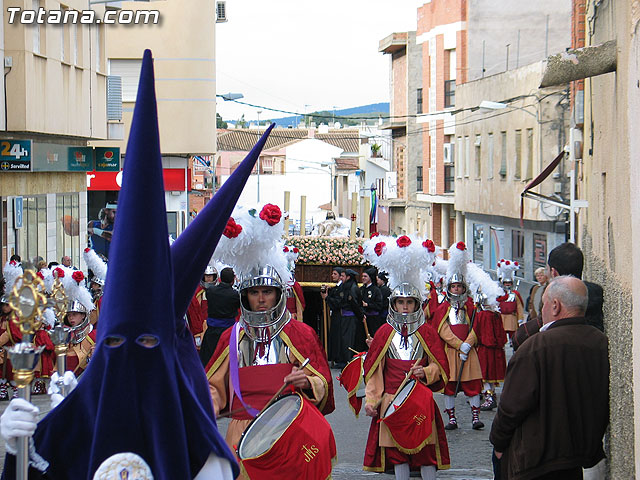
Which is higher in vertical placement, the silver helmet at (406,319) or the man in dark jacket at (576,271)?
the man in dark jacket at (576,271)

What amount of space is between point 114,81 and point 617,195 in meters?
22.7

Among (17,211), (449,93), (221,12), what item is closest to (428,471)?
(17,211)

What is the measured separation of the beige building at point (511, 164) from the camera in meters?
31.8

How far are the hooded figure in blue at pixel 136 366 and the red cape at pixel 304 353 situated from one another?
315 cm

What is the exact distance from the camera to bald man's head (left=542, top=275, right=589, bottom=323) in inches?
254

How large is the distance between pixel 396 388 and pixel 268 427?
2.41 meters

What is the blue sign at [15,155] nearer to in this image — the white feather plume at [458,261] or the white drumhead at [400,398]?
the white feather plume at [458,261]

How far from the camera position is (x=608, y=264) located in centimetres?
838

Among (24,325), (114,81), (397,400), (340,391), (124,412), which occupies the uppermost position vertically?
(114,81)

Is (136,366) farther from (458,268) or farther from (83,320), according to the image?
(458,268)

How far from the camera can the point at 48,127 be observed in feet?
68.6

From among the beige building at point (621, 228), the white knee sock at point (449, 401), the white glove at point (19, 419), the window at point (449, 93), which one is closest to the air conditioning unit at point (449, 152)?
the window at point (449, 93)

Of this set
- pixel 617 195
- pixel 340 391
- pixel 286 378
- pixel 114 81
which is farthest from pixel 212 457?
pixel 114 81

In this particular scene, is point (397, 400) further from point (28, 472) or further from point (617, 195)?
point (28, 472)
